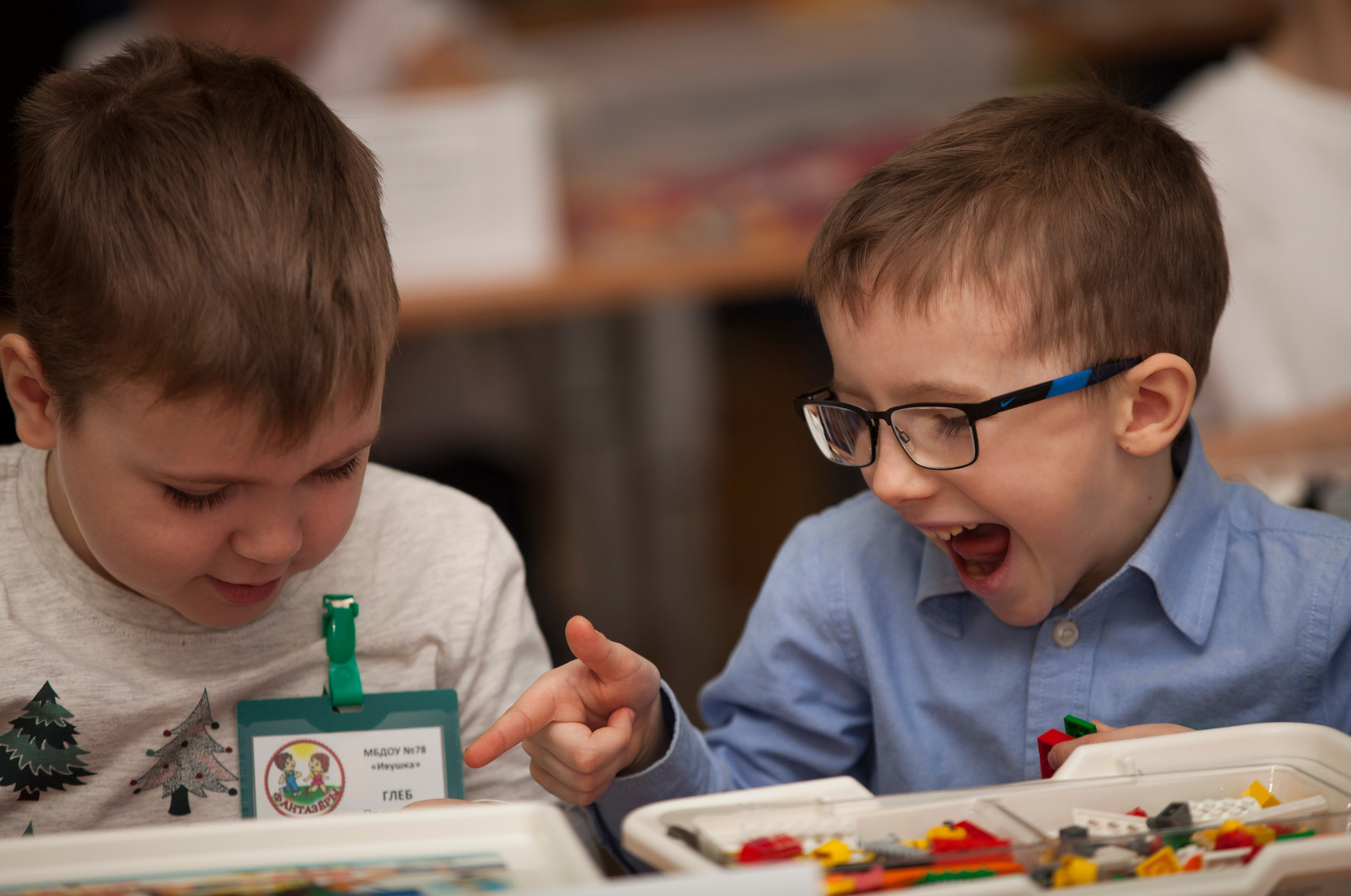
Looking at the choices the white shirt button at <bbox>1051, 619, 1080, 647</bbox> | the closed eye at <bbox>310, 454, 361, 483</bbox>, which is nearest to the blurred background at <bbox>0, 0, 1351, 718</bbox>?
the white shirt button at <bbox>1051, 619, 1080, 647</bbox>

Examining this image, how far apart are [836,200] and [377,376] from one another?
42 cm

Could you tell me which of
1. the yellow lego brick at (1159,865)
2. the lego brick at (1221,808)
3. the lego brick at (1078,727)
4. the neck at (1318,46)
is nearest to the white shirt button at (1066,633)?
the lego brick at (1078,727)

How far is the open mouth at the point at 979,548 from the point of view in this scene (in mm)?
934

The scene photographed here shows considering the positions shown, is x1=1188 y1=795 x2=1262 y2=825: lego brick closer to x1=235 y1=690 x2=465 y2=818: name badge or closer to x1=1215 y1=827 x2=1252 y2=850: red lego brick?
x1=1215 y1=827 x2=1252 y2=850: red lego brick

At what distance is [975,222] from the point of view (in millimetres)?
869

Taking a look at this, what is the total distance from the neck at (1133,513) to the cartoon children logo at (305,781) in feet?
2.01

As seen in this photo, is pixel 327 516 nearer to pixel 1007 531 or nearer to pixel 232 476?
pixel 232 476


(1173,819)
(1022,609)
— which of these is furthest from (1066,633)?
(1173,819)

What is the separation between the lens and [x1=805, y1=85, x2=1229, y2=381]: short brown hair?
0.86m

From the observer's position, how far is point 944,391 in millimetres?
858

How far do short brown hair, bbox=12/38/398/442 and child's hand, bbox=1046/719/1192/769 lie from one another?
540 mm

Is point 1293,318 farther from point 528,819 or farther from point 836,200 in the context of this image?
point 528,819

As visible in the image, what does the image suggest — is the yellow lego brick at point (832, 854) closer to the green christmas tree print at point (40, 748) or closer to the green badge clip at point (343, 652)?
the green badge clip at point (343, 652)

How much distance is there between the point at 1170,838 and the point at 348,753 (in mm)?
574
